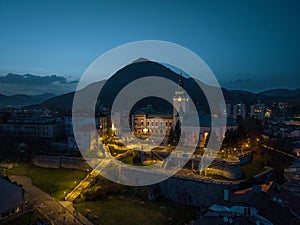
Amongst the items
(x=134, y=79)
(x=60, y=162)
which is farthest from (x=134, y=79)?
(x=60, y=162)

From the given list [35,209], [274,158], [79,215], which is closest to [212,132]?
[274,158]

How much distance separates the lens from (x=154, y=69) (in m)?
89.9

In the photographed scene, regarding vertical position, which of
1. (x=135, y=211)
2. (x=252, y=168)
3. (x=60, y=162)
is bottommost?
(x=135, y=211)

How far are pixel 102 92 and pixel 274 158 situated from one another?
2308 inches

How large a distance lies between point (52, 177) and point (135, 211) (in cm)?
848

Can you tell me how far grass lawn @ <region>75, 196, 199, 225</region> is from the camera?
51.9 ft

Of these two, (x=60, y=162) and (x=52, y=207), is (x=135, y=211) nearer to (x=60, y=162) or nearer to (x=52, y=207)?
(x=52, y=207)

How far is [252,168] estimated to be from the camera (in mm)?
20641

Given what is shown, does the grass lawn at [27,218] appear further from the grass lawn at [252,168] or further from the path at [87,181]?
the grass lawn at [252,168]

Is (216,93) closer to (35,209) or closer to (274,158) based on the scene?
(274,158)

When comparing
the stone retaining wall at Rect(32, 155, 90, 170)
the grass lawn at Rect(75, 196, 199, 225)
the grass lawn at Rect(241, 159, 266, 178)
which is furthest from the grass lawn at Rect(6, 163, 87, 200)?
the grass lawn at Rect(241, 159, 266, 178)

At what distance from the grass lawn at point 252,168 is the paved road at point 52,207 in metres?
10.7

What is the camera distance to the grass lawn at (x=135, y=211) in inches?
623

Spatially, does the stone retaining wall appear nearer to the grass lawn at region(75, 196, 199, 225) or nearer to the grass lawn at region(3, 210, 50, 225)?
the grass lawn at region(75, 196, 199, 225)
